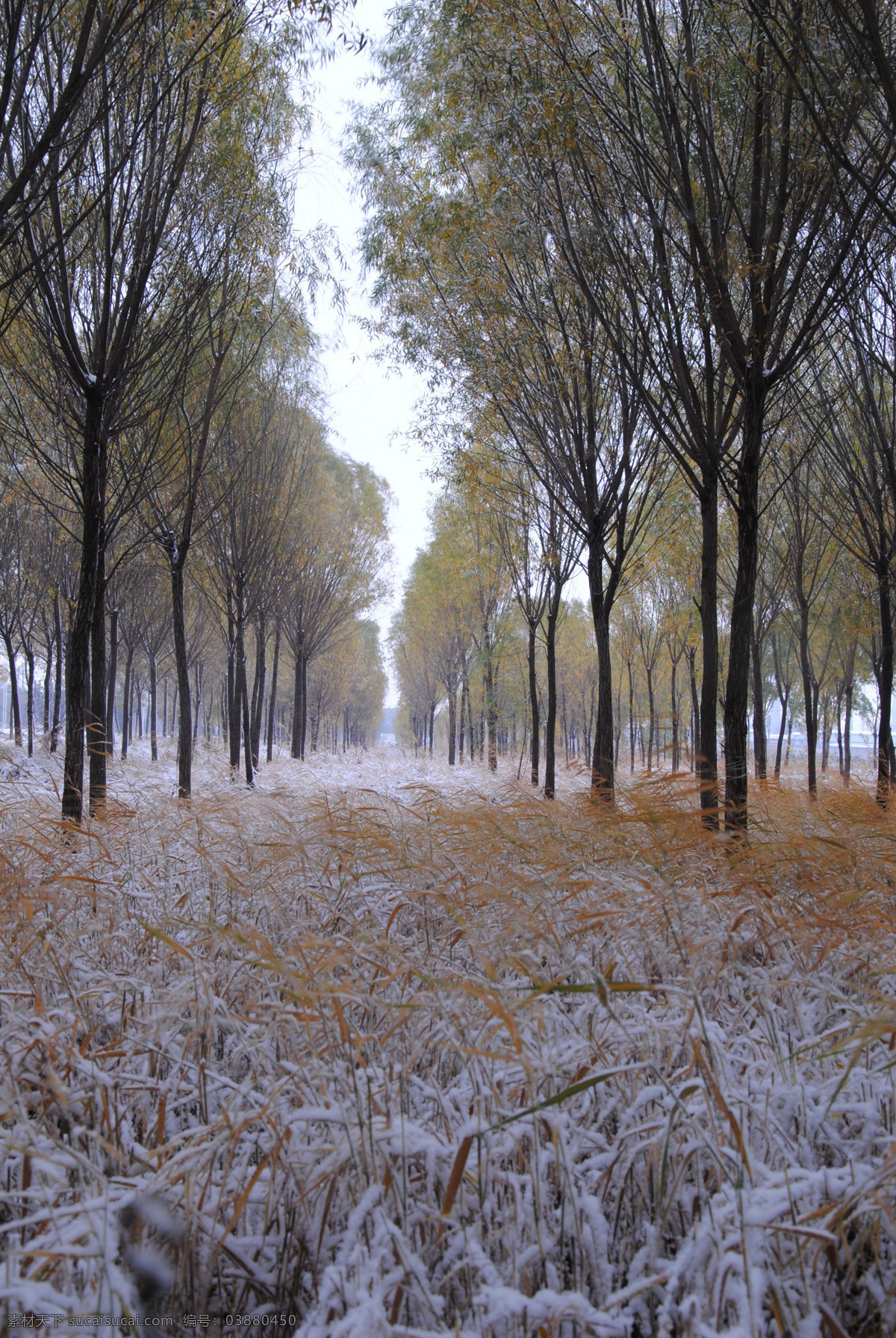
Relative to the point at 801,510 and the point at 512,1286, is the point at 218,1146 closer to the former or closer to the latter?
the point at 512,1286

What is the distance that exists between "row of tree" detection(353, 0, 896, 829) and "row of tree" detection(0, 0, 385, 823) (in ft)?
4.49

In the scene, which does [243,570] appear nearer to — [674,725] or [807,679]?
[674,725]

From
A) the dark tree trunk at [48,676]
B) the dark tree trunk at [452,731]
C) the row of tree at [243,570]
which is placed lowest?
the dark tree trunk at [452,731]

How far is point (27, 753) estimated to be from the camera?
39.9ft

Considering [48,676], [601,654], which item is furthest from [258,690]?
[601,654]

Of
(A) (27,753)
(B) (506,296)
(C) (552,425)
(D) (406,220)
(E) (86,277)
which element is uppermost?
(D) (406,220)

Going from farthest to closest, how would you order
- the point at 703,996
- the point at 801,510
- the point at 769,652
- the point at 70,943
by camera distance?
the point at 769,652, the point at 801,510, the point at 70,943, the point at 703,996

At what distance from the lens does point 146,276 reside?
429 cm

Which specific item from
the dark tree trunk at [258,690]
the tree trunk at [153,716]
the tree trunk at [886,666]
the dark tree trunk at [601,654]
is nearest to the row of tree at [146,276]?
the dark tree trunk at [258,690]

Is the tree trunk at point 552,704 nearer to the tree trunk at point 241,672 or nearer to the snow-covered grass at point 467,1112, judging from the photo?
the tree trunk at point 241,672

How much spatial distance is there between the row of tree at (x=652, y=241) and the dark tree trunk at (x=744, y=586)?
0.02 metres

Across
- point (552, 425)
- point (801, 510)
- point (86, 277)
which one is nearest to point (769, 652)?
point (801, 510)

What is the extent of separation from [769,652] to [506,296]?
19022mm

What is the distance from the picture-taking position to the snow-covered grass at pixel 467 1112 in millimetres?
1037
